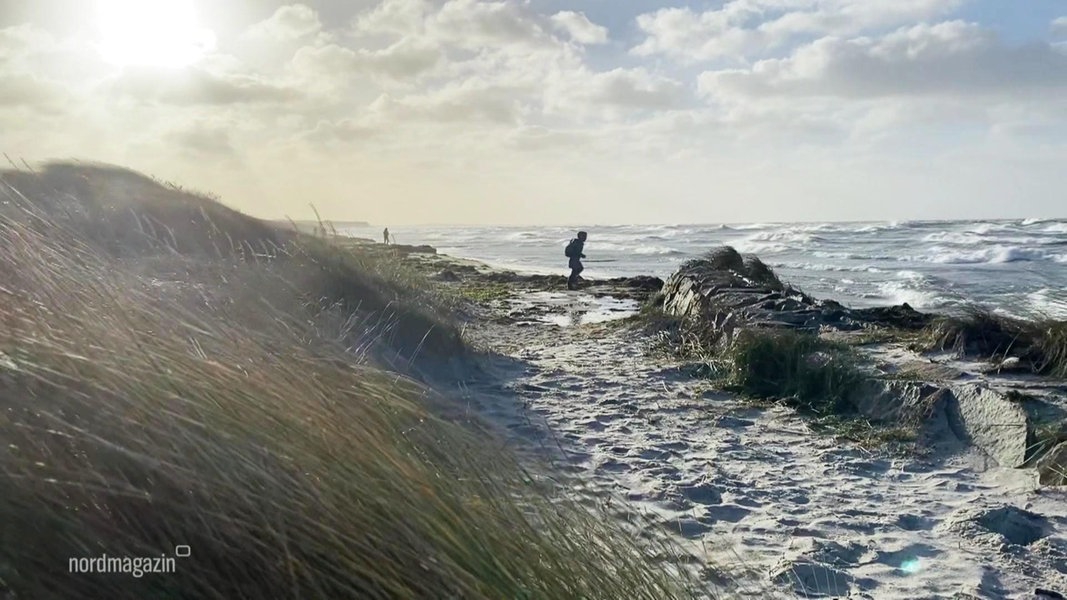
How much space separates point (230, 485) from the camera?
1573mm

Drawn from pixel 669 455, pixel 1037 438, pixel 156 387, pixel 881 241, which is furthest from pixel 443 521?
pixel 881 241

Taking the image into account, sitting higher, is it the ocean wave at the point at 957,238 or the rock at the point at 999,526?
the ocean wave at the point at 957,238

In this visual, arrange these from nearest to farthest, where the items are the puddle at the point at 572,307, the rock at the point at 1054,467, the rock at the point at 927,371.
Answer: the rock at the point at 1054,467 → the rock at the point at 927,371 → the puddle at the point at 572,307

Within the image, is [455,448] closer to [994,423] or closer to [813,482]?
[813,482]

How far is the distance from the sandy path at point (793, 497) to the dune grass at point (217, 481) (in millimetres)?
760

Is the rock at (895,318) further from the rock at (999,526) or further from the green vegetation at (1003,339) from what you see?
the rock at (999,526)

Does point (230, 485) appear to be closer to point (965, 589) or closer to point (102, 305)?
point (102, 305)

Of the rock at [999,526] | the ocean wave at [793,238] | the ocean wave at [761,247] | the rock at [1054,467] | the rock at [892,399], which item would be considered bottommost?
the rock at [999,526]

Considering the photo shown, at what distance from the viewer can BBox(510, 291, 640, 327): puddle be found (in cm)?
1346

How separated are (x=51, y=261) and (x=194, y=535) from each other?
1.22m

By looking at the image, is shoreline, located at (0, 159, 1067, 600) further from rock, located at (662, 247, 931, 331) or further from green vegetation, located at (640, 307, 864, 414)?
rock, located at (662, 247, 931, 331)

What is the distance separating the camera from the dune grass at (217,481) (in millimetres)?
1494

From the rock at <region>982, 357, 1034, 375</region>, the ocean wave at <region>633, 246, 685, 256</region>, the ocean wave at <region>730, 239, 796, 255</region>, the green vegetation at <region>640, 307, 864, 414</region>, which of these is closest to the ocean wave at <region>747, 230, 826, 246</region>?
the ocean wave at <region>730, 239, 796, 255</region>

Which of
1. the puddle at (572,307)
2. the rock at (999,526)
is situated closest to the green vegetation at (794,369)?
the rock at (999,526)
